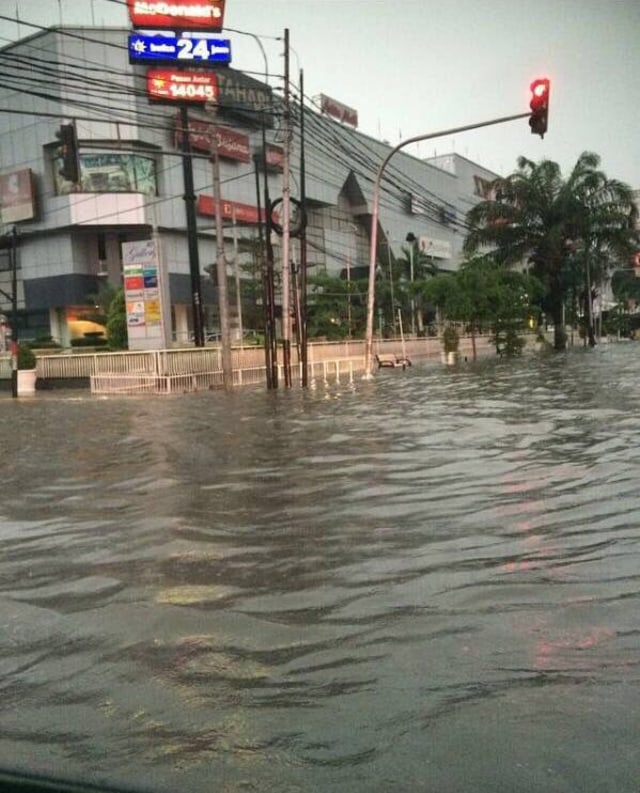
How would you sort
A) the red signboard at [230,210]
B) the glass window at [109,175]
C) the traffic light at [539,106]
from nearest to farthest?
the traffic light at [539,106] < the glass window at [109,175] < the red signboard at [230,210]

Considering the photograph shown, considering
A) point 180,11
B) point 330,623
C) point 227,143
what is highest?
point 180,11

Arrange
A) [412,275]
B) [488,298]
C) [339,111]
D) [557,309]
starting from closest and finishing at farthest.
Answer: [488,298], [557,309], [412,275], [339,111]

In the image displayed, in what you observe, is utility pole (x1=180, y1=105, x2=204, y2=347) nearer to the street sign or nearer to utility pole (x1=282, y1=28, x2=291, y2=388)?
the street sign

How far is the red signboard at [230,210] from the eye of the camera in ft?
184

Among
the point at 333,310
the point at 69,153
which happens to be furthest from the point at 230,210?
the point at 69,153

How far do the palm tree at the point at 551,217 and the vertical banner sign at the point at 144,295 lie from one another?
85.6 feet

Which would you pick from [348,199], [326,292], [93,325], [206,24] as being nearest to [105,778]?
[206,24]

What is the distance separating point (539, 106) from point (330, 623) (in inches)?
595

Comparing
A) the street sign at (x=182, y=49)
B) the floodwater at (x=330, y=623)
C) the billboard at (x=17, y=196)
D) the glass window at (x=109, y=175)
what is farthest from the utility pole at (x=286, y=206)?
the billboard at (x=17, y=196)

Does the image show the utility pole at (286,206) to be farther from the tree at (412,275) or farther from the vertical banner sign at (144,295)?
the tree at (412,275)

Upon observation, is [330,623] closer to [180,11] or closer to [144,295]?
[144,295]

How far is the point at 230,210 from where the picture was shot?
5812 cm

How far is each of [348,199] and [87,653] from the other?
75652mm

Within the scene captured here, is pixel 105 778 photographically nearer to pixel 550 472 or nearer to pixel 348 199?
pixel 550 472
